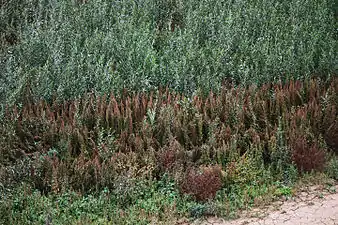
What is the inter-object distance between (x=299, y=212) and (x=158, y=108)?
9.37 ft

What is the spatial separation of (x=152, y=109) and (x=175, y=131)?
55cm

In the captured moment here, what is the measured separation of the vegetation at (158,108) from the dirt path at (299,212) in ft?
0.59

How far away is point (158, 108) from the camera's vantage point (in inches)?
345

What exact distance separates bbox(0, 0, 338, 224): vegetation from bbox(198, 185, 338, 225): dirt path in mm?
179

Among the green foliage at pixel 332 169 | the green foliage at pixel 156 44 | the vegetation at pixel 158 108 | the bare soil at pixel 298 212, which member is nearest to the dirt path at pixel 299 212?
the bare soil at pixel 298 212

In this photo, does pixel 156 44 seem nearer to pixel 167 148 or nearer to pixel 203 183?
pixel 167 148

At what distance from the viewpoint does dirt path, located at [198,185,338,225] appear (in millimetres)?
6883

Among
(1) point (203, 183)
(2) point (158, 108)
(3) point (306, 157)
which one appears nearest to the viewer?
(1) point (203, 183)

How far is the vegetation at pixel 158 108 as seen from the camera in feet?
23.8

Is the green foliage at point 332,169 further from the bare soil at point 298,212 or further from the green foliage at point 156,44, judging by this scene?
the green foliage at point 156,44

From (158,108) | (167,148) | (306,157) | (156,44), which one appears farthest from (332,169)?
(156,44)

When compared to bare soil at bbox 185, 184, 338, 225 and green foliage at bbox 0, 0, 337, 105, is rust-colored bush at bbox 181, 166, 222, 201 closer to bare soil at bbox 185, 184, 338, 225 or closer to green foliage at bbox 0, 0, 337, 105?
bare soil at bbox 185, 184, 338, 225

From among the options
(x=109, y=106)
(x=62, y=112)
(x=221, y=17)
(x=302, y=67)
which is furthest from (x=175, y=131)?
(x=221, y=17)

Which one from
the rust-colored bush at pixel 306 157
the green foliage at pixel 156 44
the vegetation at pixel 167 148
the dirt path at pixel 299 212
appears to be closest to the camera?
the dirt path at pixel 299 212
